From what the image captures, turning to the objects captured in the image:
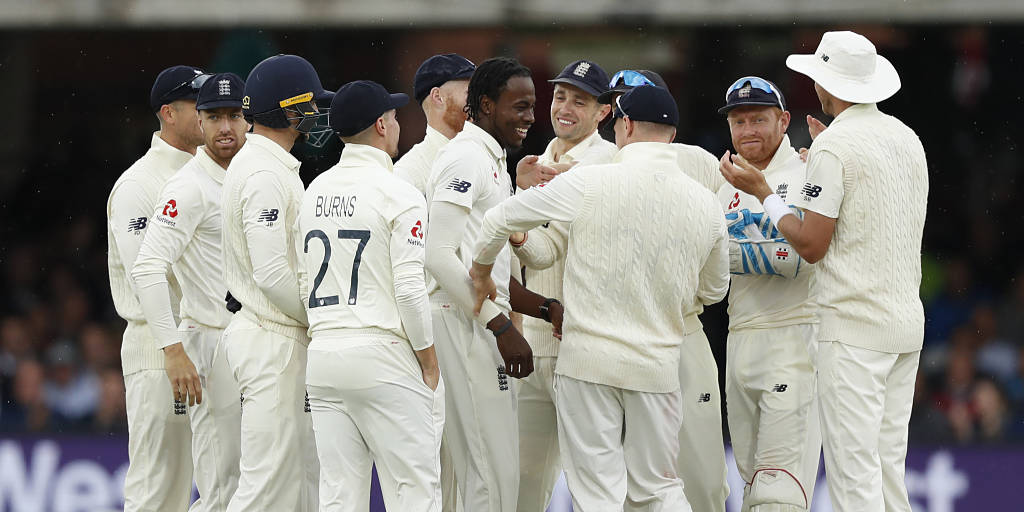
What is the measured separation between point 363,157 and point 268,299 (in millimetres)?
733

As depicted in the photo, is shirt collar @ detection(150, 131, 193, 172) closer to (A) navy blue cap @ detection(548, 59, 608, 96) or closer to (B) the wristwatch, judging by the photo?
(A) navy blue cap @ detection(548, 59, 608, 96)

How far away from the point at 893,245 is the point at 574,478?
1566mm

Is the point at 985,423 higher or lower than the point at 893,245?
lower

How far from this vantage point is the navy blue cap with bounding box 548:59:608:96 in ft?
21.2

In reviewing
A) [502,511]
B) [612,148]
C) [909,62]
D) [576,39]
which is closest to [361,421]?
[502,511]

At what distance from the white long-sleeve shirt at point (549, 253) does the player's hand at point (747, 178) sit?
72cm

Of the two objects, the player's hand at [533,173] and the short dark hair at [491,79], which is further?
the player's hand at [533,173]

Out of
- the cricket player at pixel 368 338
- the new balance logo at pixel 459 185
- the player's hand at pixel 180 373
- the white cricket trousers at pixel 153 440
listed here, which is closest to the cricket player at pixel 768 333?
the new balance logo at pixel 459 185

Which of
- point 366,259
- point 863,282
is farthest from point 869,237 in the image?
point 366,259

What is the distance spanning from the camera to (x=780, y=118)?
627 cm

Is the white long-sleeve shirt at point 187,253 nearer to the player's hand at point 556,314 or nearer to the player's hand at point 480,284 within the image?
the player's hand at point 480,284

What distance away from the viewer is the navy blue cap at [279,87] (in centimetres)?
563

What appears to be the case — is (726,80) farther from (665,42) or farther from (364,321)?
(364,321)

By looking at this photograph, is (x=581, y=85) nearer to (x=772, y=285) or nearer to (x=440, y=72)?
(x=440, y=72)
